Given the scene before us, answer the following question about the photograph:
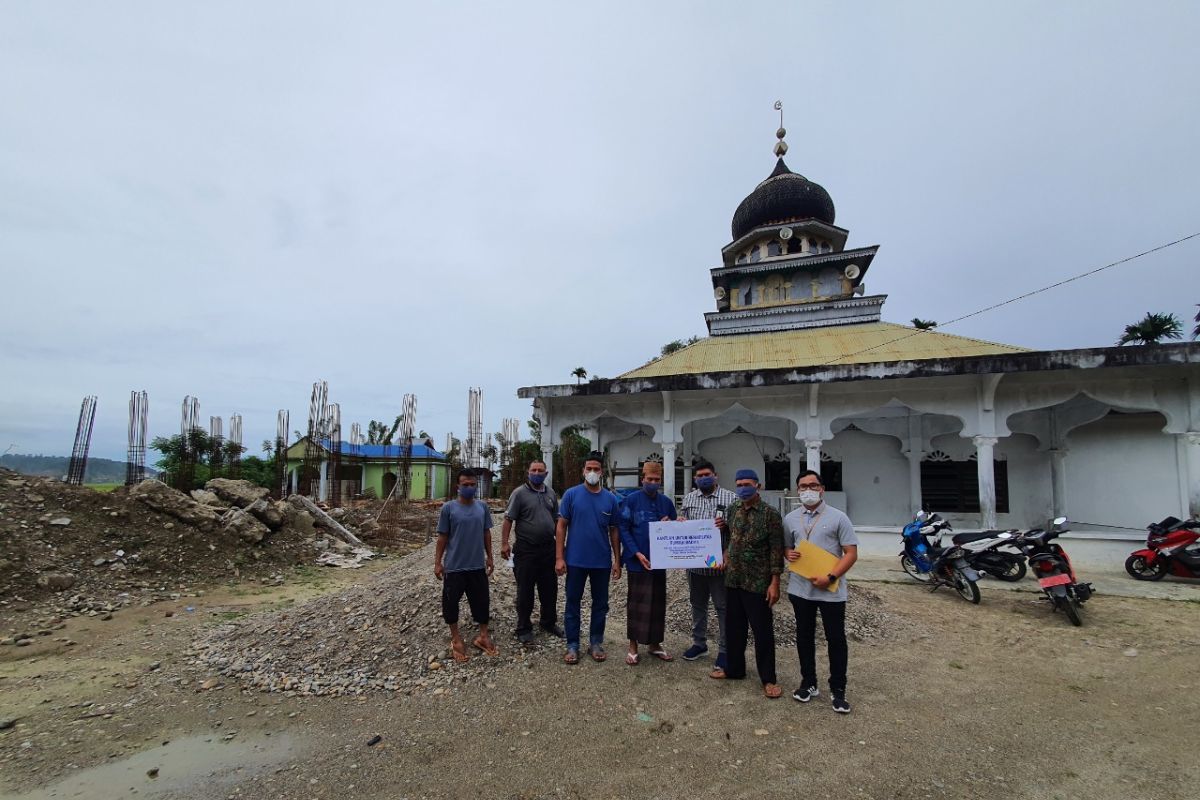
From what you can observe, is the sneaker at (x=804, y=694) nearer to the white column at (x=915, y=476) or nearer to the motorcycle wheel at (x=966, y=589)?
the motorcycle wheel at (x=966, y=589)

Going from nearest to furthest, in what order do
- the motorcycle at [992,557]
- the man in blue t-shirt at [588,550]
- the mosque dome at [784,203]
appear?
the man in blue t-shirt at [588,550] < the motorcycle at [992,557] < the mosque dome at [784,203]

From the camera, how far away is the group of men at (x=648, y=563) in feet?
12.2

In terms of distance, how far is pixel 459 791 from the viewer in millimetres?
2807

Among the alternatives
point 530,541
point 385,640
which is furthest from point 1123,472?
point 385,640

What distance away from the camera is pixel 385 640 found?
4750 mm

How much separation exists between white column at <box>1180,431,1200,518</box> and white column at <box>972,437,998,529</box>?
8.42ft

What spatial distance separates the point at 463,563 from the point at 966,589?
6152 mm

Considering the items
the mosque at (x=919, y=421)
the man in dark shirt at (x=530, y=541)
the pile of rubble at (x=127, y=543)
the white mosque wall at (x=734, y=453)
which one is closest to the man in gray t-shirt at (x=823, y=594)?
the man in dark shirt at (x=530, y=541)

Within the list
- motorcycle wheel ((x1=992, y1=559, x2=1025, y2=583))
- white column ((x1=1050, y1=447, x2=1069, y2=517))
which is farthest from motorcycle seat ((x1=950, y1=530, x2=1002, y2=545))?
white column ((x1=1050, y1=447, x2=1069, y2=517))

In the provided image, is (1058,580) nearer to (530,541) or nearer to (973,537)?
(973,537)

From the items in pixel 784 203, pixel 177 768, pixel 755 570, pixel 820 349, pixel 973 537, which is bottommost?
pixel 177 768

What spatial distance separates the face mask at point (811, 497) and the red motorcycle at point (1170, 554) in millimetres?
7590

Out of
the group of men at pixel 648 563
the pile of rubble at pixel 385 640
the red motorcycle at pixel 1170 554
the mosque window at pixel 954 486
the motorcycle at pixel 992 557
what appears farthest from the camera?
the mosque window at pixel 954 486

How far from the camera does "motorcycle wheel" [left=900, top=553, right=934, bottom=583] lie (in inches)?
304
